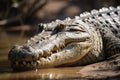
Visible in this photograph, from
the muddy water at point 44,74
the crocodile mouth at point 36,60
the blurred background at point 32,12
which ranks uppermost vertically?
the blurred background at point 32,12

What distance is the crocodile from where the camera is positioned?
5.93 metres

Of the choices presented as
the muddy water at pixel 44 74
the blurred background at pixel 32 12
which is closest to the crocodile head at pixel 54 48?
the muddy water at pixel 44 74

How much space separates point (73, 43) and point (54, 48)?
0.48 m

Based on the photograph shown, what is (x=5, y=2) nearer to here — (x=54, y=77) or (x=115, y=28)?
(x=115, y=28)

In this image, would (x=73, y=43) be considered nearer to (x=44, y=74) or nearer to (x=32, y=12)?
(x=44, y=74)

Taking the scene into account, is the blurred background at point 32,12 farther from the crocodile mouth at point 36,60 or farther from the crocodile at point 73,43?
the crocodile mouth at point 36,60

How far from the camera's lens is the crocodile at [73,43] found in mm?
5934

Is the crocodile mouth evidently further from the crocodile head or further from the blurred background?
the blurred background

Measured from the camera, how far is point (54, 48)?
6.15 metres

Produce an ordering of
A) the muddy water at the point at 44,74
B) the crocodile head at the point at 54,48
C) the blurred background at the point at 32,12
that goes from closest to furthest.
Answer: the muddy water at the point at 44,74
the crocodile head at the point at 54,48
the blurred background at the point at 32,12

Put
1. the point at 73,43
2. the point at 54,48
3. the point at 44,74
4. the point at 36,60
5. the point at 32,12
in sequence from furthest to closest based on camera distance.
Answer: the point at 32,12, the point at 73,43, the point at 54,48, the point at 36,60, the point at 44,74

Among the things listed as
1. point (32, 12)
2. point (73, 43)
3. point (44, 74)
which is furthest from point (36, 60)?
point (32, 12)

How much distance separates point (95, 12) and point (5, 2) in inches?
416

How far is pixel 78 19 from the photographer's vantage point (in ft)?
23.1
